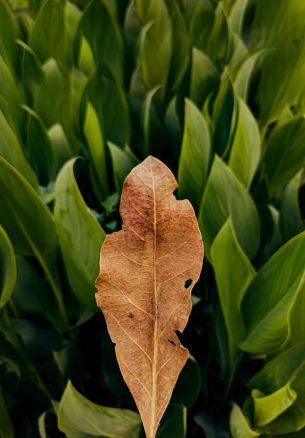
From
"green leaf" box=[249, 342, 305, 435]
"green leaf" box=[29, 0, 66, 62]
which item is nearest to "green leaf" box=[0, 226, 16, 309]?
"green leaf" box=[249, 342, 305, 435]

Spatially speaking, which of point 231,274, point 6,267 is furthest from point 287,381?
point 6,267

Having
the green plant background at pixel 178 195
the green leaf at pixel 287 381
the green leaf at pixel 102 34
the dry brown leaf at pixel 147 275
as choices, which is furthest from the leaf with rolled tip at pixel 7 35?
the dry brown leaf at pixel 147 275

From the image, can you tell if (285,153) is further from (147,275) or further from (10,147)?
(147,275)

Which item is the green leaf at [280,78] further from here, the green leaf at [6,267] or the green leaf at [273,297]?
the green leaf at [6,267]

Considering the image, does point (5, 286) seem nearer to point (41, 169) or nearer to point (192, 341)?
point (41, 169)

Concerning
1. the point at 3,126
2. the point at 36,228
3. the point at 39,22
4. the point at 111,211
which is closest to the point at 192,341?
the point at 111,211

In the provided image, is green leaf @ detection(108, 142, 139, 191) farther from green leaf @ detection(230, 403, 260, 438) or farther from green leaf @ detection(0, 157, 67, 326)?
green leaf @ detection(230, 403, 260, 438)

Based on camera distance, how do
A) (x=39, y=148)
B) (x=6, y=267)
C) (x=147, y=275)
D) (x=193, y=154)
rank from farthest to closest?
(x=39, y=148) → (x=193, y=154) → (x=6, y=267) → (x=147, y=275)
